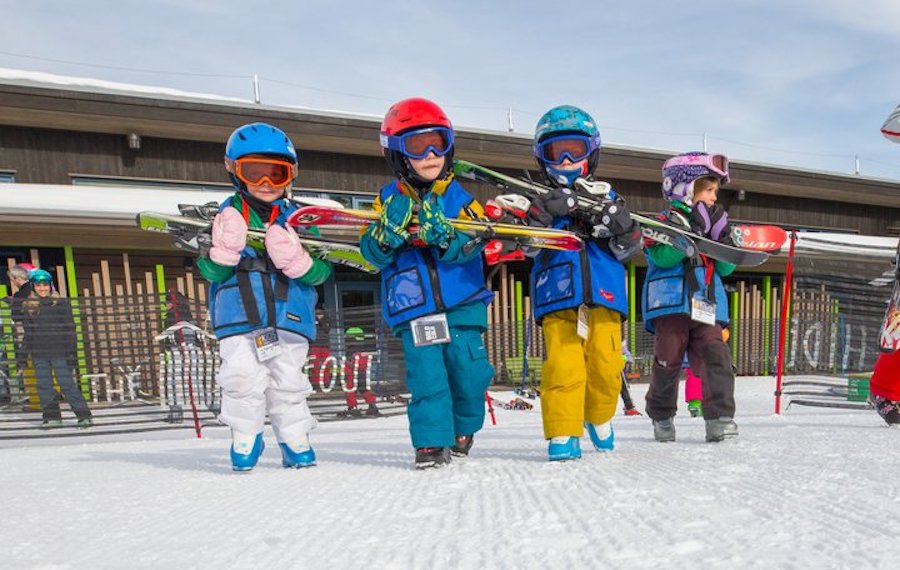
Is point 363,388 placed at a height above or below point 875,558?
below

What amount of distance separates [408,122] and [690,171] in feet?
5.60

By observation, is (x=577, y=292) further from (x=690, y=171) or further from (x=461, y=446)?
(x=690, y=171)

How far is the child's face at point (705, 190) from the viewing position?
127 inches

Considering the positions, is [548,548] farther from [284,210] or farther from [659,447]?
[284,210]

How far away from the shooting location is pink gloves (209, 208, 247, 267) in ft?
8.32

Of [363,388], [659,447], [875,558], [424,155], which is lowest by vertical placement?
[363,388]

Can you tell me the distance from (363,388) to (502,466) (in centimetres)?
552

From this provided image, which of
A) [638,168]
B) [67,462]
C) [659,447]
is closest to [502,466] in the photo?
[659,447]

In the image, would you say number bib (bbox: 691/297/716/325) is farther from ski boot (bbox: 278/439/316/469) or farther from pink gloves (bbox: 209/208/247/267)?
pink gloves (bbox: 209/208/247/267)

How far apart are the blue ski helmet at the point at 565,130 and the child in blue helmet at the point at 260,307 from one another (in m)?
1.25

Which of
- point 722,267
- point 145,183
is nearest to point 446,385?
point 722,267

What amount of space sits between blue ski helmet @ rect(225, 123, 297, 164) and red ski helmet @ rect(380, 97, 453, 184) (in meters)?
0.50

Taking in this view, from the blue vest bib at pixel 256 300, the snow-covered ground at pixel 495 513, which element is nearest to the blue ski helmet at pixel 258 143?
the blue vest bib at pixel 256 300

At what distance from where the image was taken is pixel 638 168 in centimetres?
1412
